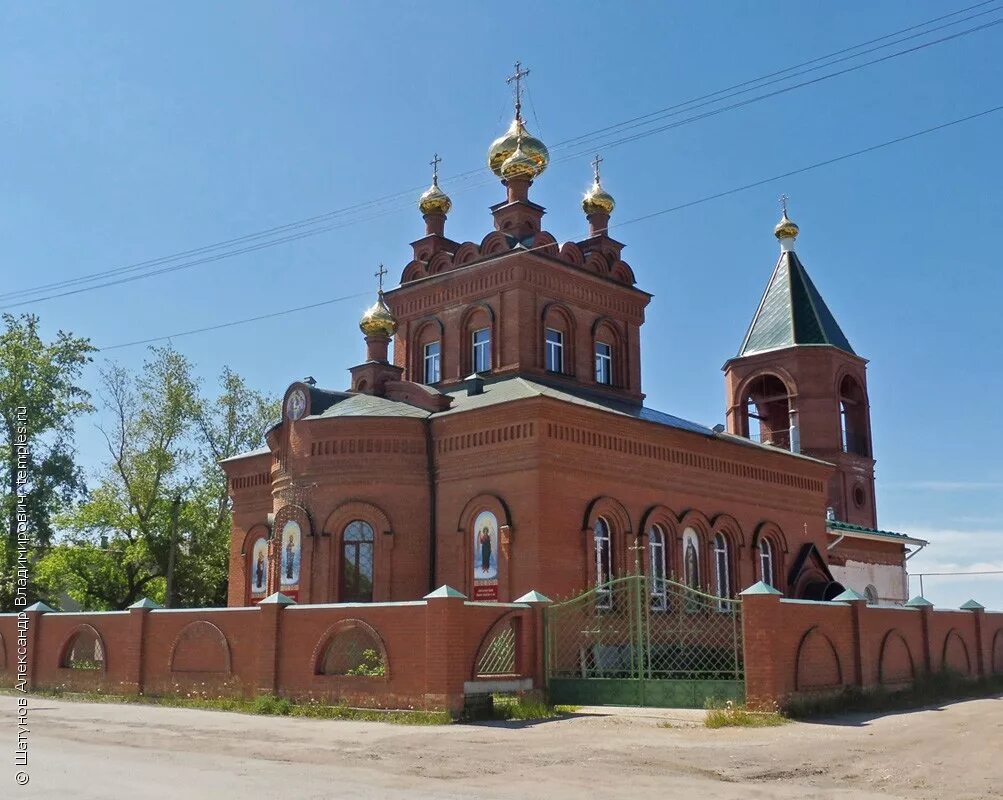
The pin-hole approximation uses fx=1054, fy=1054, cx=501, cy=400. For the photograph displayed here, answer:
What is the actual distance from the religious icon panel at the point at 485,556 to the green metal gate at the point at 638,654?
60.0 inches

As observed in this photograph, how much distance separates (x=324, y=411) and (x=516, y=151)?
274 inches

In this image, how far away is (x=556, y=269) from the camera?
20188 mm

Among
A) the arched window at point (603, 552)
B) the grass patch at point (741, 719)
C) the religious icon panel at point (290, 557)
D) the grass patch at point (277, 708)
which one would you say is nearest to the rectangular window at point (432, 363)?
the religious icon panel at point (290, 557)

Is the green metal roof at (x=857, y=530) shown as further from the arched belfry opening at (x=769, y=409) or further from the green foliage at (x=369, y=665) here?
the green foliage at (x=369, y=665)

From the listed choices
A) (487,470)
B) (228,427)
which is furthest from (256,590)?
(228,427)

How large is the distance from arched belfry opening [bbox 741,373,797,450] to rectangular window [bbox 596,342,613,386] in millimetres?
6227

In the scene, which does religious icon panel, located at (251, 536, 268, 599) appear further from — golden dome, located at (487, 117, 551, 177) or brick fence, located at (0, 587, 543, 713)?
golden dome, located at (487, 117, 551, 177)

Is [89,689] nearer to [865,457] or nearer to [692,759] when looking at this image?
[692,759]

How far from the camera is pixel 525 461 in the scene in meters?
15.7

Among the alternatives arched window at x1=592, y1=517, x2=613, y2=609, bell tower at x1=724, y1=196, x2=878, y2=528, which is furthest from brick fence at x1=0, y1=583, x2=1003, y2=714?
bell tower at x1=724, y1=196, x2=878, y2=528

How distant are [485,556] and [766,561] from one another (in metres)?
6.64

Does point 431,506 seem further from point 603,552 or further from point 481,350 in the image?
point 481,350

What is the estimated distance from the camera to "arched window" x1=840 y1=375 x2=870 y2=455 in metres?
26.2

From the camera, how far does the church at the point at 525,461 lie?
52.5 ft
